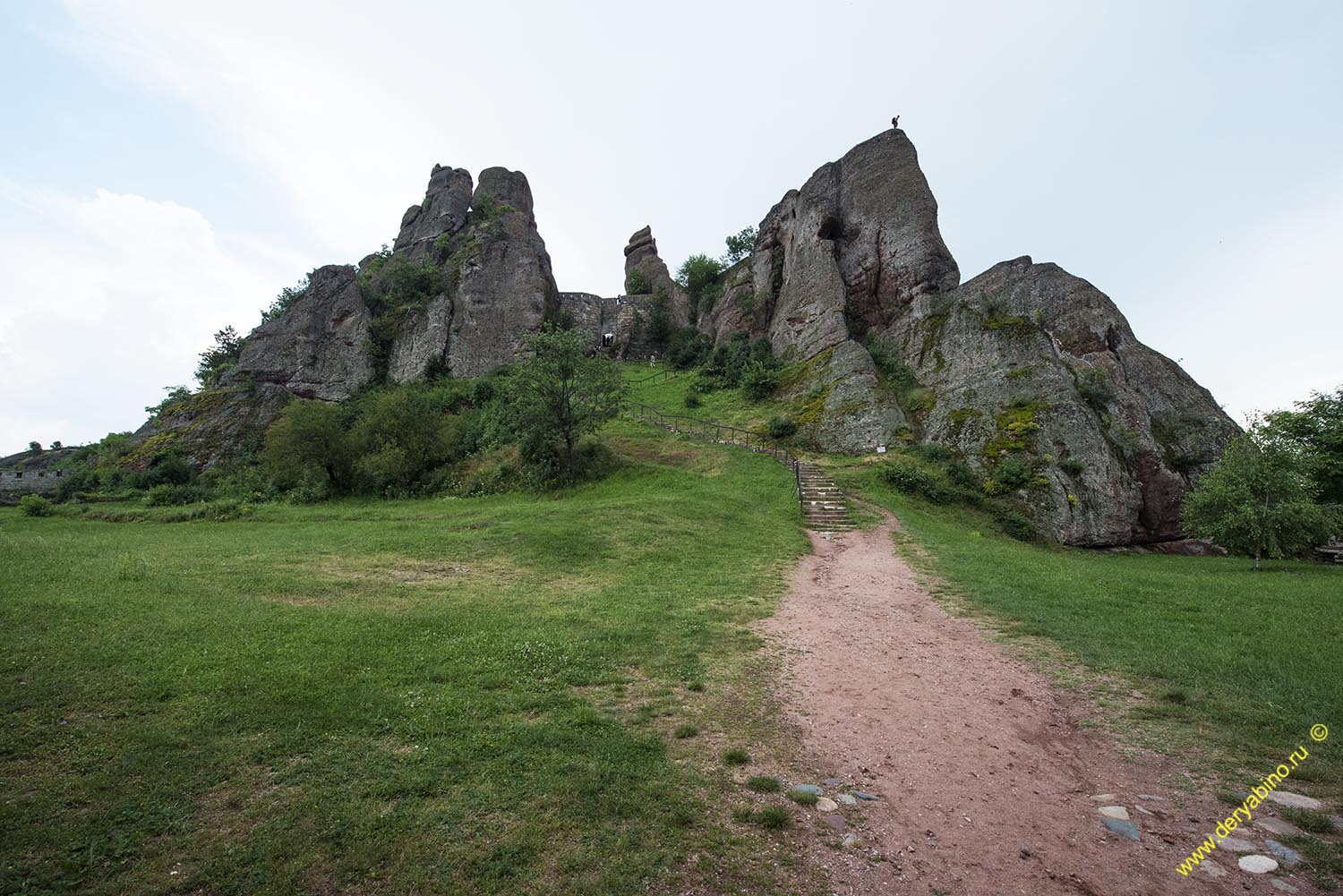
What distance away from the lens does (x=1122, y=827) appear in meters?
4.38

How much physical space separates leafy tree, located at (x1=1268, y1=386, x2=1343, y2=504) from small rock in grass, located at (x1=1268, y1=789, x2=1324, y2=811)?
96.8ft

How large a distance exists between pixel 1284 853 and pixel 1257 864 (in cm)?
30

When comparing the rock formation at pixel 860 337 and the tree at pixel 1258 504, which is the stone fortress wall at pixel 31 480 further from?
the tree at pixel 1258 504

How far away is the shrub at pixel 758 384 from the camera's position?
40781mm

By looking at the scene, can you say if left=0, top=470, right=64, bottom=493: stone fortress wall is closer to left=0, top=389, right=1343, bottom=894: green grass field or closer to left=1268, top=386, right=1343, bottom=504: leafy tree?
left=0, top=389, right=1343, bottom=894: green grass field

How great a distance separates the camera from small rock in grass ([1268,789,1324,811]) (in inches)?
173

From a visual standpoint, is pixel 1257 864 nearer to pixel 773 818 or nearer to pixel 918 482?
pixel 773 818

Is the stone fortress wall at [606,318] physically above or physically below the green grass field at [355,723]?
above

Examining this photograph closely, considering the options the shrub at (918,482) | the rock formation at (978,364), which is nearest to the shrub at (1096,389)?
the rock formation at (978,364)

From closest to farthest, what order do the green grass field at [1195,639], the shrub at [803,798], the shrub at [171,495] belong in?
the shrub at [803,798]
the green grass field at [1195,639]
the shrub at [171,495]

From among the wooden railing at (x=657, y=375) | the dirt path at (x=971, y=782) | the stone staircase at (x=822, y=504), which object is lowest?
the dirt path at (x=971, y=782)

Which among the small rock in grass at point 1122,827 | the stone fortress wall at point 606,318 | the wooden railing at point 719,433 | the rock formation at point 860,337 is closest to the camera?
the small rock in grass at point 1122,827

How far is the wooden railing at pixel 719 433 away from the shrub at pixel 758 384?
4732 millimetres

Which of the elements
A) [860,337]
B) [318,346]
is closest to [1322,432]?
[860,337]
